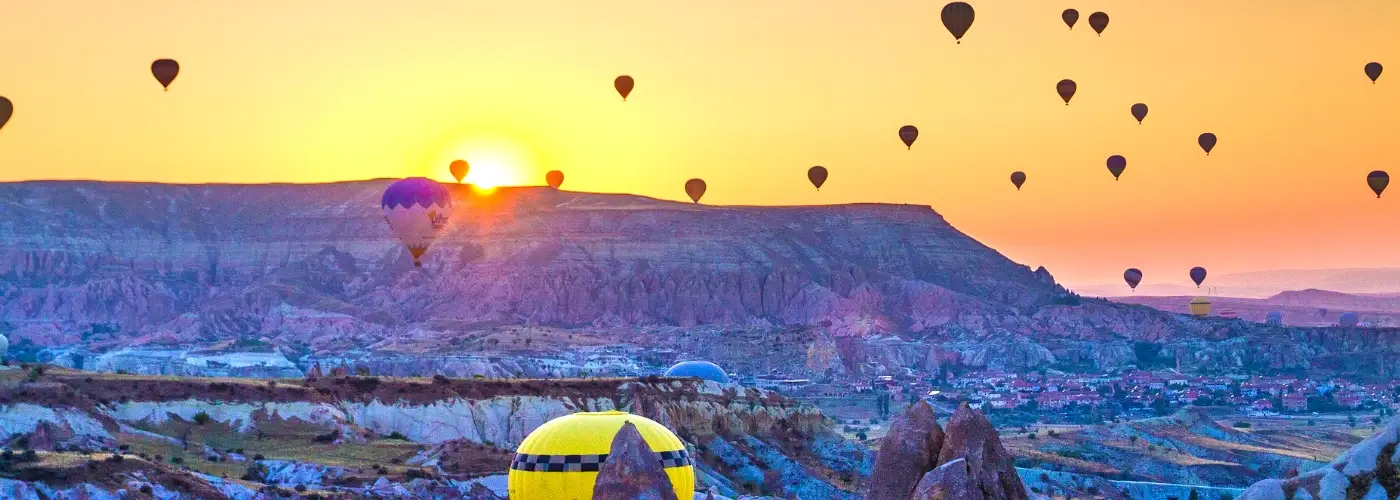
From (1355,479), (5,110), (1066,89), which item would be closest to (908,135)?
(1066,89)

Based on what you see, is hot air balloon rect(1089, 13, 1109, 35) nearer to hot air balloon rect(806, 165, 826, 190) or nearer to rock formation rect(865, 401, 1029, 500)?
hot air balloon rect(806, 165, 826, 190)

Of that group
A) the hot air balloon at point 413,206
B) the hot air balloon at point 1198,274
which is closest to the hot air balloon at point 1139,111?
the hot air balloon at point 413,206

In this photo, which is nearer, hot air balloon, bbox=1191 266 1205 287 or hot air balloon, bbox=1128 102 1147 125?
hot air balloon, bbox=1128 102 1147 125

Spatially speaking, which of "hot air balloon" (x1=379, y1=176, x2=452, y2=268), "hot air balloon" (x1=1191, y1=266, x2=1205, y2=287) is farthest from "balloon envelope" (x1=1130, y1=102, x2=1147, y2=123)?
"hot air balloon" (x1=1191, y1=266, x2=1205, y2=287)

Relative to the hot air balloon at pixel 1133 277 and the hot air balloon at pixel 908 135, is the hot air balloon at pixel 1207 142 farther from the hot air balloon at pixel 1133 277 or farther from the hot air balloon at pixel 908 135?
the hot air balloon at pixel 1133 277

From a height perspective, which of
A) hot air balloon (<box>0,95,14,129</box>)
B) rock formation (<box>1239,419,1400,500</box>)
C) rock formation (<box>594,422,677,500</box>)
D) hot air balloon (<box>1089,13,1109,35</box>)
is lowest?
rock formation (<box>594,422,677,500</box>)

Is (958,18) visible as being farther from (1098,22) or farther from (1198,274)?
(1198,274)
